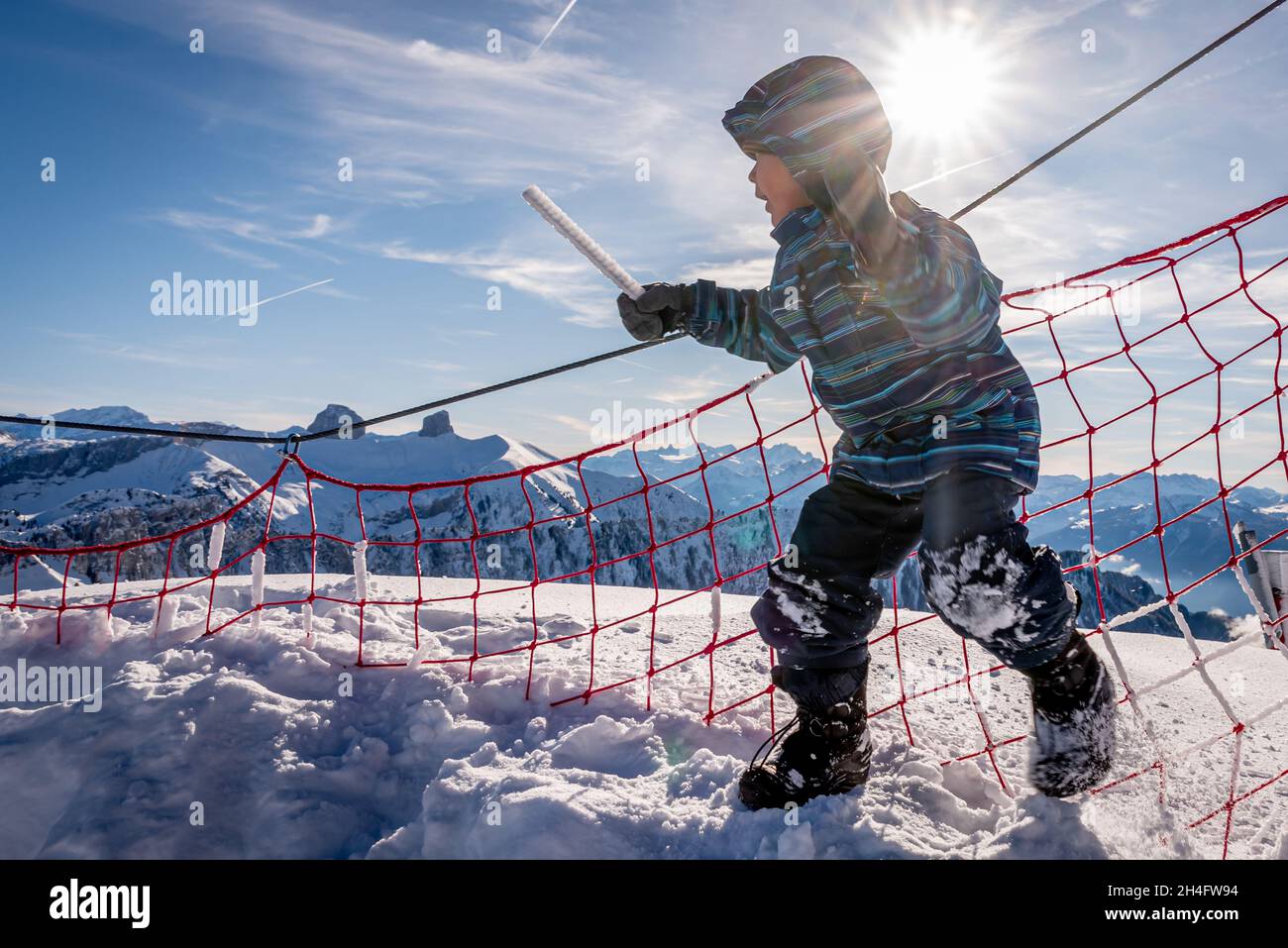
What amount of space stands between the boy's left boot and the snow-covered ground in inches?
3.6

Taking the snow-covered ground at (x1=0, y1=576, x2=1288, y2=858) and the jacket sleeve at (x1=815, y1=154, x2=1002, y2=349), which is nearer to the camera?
the jacket sleeve at (x1=815, y1=154, x2=1002, y2=349)

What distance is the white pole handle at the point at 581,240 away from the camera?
6.47ft

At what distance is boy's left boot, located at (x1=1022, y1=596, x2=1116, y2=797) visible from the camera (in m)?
1.73

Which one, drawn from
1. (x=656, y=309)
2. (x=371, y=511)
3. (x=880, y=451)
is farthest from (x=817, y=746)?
(x=371, y=511)

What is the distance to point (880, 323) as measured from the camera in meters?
1.81

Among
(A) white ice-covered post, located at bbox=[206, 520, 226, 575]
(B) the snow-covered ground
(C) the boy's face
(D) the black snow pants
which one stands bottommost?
(B) the snow-covered ground

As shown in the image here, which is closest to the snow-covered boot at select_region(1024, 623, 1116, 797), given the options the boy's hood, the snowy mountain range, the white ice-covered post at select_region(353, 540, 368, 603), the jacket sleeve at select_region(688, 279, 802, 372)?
the jacket sleeve at select_region(688, 279, 802, 372)

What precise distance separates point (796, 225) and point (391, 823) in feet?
6.66

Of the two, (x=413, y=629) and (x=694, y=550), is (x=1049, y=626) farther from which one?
(x=694, y=550)

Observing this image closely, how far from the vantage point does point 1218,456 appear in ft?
8.24

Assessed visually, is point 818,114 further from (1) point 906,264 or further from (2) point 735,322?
(2) point 735,322

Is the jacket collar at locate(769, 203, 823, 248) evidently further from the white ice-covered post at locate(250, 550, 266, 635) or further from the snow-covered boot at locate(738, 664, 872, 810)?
the white ice-covered post at locate(250, 550, 266, 635)

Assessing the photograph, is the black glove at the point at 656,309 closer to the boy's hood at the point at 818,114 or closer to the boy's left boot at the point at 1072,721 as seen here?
the boy's hood at the point at 818,114
